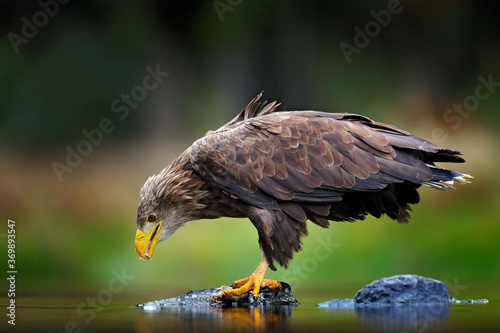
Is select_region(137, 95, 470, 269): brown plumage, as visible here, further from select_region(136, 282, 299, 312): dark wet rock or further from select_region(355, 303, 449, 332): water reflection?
select_region(355, 303, 449, 332): water reflection

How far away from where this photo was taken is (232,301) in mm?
6285

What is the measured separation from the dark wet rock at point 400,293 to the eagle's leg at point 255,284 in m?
0.61

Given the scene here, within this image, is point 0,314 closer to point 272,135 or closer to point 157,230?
point 157,230

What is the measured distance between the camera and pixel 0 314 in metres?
5.45

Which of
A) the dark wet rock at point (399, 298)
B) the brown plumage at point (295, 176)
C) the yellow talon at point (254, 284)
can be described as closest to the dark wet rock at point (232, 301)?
the yellow talon at point (254, 284)

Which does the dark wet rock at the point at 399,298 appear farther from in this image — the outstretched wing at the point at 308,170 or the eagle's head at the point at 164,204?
the eagle's head at the point at 164,204

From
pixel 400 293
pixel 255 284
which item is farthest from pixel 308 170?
pixel 400 293

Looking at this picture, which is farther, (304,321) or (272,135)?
(272,135)

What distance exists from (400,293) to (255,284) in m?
1.33

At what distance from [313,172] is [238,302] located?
56.1 inches

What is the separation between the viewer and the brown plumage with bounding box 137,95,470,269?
6.25 metres

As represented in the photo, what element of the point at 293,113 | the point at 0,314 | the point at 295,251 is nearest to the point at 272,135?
the point at 293,113

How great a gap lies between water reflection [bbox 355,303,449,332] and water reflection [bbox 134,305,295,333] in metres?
0.61

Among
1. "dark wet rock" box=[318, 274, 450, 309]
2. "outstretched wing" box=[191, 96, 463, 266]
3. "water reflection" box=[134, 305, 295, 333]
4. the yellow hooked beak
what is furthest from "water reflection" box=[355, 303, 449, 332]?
the yellow hooked beak
